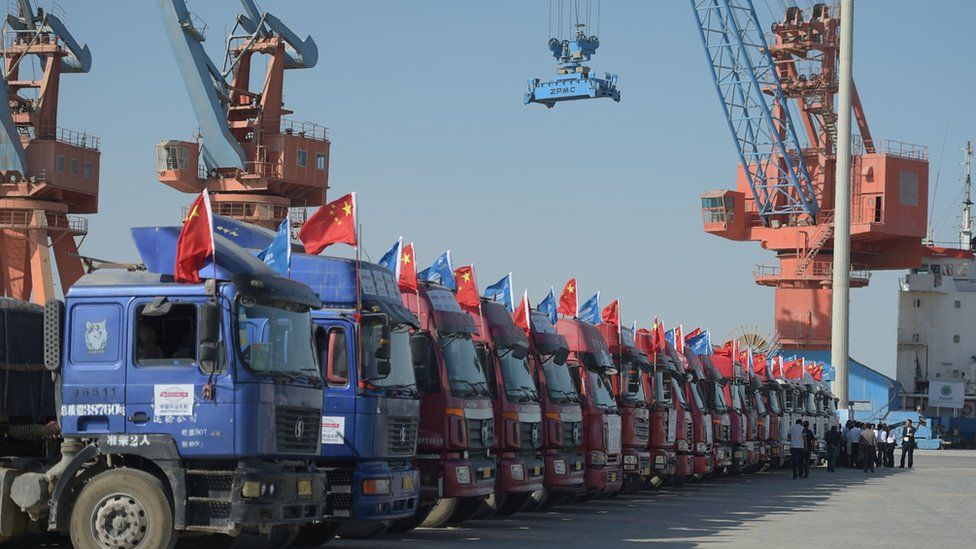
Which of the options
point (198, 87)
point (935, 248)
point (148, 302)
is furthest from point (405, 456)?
point (935, 248)

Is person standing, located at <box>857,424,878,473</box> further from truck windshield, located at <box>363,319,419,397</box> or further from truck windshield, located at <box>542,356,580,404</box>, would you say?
truck windshield, located at <box>363,319,419,397</box>

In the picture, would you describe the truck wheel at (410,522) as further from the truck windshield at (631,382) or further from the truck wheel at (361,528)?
the truck windshield at (631,382)

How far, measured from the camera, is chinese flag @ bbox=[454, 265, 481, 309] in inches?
766

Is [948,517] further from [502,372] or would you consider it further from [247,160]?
[247,160]

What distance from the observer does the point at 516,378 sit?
64.3 ft

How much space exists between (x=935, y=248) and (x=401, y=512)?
8143cm

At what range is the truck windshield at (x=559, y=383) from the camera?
2097cm

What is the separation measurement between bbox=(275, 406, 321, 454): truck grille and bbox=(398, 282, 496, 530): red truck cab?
276 cm

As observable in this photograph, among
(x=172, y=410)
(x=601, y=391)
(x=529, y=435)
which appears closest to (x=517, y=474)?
(x=529, y=435)

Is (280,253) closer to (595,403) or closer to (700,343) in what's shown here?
(595,403)

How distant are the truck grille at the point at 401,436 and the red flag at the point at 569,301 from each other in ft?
33.9

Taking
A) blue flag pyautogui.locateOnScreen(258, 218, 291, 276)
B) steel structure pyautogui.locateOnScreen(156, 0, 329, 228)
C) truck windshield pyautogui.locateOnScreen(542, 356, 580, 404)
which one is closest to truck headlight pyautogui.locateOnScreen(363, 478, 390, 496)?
blue flag pyautogui.locateOnScreen(258, 218, 291, 276)

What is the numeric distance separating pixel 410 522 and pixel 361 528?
107 centimetres

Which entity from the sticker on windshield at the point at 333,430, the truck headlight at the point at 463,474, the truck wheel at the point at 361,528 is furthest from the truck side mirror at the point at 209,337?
the truck headlight at the point at 463,474
